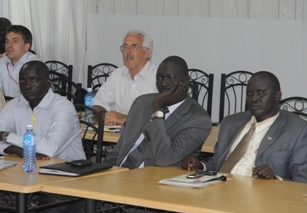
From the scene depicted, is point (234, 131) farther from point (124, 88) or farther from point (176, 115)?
point (124, 88)

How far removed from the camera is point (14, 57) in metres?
7.18

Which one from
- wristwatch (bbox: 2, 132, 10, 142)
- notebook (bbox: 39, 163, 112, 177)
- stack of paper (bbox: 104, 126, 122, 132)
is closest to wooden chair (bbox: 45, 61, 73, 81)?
stack of paper (bbox: 104, 126, 122, 132)

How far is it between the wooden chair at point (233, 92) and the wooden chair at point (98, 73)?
140 centimetres

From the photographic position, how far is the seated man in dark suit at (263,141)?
3854mm

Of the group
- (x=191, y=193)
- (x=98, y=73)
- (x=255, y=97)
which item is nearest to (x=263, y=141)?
(x=255, y=97)

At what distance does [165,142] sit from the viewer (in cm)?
415

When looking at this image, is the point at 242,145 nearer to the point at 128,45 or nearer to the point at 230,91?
the point at 128,45

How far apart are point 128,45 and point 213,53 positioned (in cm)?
115

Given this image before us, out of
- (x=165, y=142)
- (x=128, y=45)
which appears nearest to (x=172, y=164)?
(x=165, y=142)

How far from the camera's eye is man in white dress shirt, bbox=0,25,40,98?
7148 millimetres

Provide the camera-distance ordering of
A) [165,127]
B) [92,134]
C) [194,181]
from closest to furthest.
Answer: [194,181] < [165,127] < [92,134]

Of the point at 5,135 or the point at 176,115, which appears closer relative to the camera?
the point at 176,115

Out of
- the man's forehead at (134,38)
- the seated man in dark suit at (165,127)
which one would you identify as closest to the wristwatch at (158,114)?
the seated man in dark suit at (165,127)

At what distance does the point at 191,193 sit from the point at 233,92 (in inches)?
153
